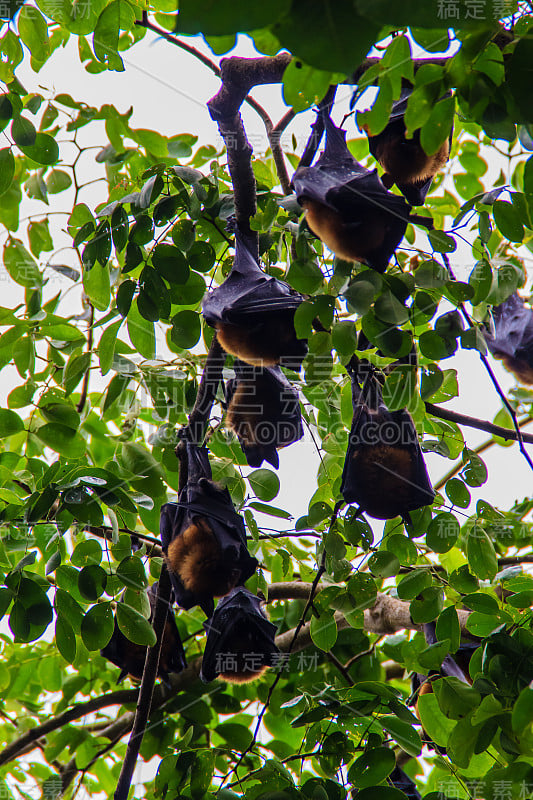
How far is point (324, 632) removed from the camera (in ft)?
7.34

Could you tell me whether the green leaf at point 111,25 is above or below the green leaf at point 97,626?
above

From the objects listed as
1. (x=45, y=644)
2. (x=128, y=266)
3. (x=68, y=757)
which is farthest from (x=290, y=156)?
(x=68, y=757)

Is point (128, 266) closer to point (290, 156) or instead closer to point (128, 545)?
point (128, 545)

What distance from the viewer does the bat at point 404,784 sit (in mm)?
2412

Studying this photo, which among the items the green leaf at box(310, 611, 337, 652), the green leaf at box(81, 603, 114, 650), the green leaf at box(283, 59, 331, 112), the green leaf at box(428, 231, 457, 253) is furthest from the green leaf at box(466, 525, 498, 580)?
the green leaf at box(283, 59, 331, 112)

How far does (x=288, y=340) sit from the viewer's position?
7.43ft

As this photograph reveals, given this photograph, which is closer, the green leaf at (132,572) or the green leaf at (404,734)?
the green leaf at (404,734)

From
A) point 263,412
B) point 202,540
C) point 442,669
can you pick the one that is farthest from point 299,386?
point 442,669

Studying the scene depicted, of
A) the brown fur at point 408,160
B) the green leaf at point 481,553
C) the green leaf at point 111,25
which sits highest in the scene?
the green leaf at point 111,25

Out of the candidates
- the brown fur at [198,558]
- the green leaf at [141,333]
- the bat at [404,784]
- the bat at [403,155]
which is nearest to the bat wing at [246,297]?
the green leaf at [141,333]

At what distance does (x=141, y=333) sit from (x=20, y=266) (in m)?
0.48

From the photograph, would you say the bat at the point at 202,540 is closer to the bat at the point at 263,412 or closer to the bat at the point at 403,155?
the bat at the point at 263,412

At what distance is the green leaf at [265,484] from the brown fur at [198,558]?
0.28m

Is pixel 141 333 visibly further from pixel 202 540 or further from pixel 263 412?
pixel 202 540
